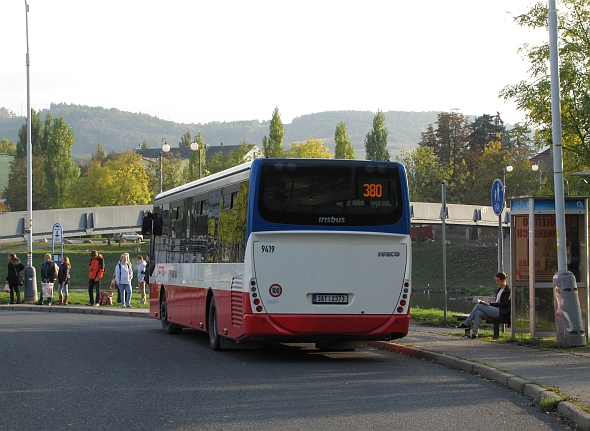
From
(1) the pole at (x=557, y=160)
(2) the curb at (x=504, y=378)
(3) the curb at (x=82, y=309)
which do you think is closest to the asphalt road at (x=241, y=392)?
(2) the curb at (x=504, y=378)

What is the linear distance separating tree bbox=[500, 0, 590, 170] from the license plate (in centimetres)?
2031

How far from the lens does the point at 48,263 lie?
3350 cm

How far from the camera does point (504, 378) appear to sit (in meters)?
11.4

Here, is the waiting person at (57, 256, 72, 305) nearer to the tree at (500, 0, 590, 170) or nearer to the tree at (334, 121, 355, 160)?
the tree at (500, 0, 590, 170)

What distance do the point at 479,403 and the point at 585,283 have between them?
6.79 m

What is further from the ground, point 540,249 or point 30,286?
point 540,249

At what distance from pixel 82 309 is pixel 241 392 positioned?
21.7 meters

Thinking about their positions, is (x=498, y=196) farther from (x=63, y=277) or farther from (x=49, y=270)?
(x=49, y=270)

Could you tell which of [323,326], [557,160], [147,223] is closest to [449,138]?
[147,223]

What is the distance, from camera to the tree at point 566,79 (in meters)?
32.5

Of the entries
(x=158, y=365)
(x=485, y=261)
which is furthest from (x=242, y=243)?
(x=485, y=261)

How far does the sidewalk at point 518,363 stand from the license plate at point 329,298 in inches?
65.6

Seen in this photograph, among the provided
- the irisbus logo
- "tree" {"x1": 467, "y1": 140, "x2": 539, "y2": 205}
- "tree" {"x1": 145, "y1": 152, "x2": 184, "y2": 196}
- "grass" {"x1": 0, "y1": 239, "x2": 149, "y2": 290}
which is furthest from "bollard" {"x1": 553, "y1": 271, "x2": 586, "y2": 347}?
"tree" {"x1": 145, "y1": 152, "x2": 184, "y2": 196}

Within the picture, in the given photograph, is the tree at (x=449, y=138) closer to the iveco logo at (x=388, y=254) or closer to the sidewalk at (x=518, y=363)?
the sidewalk at (x=518, y=363)
